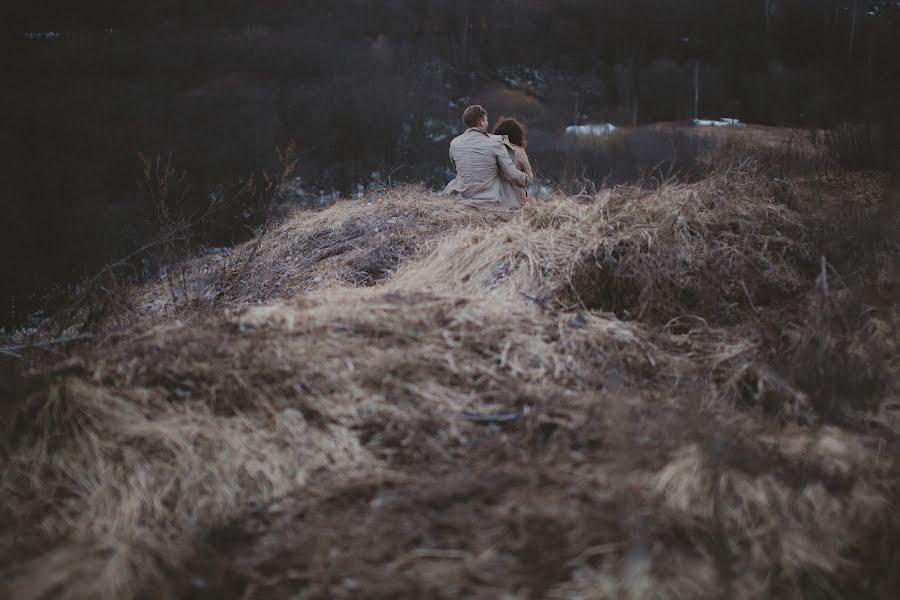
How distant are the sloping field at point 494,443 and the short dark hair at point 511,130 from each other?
11.7ft

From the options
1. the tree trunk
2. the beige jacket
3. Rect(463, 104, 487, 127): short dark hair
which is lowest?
the beige jacket

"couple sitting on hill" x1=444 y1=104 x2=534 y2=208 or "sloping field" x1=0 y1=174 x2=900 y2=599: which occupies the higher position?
"couple sitting on hill" x1=444 y1=104 x2=534 y2=208

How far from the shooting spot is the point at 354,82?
3136cm

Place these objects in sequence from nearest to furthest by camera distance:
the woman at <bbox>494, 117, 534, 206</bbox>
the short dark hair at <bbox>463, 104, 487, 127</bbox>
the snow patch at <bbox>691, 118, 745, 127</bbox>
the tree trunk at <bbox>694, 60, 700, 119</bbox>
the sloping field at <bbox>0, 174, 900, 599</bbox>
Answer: the sloping field at <bbox>0, 174, 900, 599</bbox>, the short dark hair at <bbox>463, 104, 487, 127</bbox>, the woman at <bbox>494, 117, 534, 206</bbox>, the snow patch at <bbox>691, 118, 745, 127</bbox>, the tree trunk at <bbox>694, 60, 700, 119</bbox>

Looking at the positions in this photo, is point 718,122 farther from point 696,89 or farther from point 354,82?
point 354,82

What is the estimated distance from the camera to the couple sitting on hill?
6.26 metres

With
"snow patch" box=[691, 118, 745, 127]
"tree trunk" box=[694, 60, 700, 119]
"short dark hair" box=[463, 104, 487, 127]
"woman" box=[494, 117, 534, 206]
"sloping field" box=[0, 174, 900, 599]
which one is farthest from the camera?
"tree trunk" box=[694, 60, 700, 119]

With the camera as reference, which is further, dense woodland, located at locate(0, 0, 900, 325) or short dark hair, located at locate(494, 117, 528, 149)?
dense woodland, located at locate(0, 0, 900, 325)

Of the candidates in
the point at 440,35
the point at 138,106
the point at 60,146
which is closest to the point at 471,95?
the point at 440,35

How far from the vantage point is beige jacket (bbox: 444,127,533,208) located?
20.5 ft


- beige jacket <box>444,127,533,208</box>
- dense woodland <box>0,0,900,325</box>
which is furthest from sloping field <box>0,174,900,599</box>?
dense woodland <box>0,0,900,325</box>

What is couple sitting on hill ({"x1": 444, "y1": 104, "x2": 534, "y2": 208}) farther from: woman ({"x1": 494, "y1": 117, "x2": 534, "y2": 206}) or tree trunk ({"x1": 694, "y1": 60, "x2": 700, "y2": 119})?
tree trunk ({"x1": 694, "y1": 60, "x2": 700, "y2": 119})

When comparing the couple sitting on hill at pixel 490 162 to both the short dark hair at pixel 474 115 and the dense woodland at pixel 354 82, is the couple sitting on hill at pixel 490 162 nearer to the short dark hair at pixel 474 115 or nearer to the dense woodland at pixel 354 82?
the short dark hair at pixel 474 115

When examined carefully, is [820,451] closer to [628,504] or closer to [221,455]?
[628,504]
